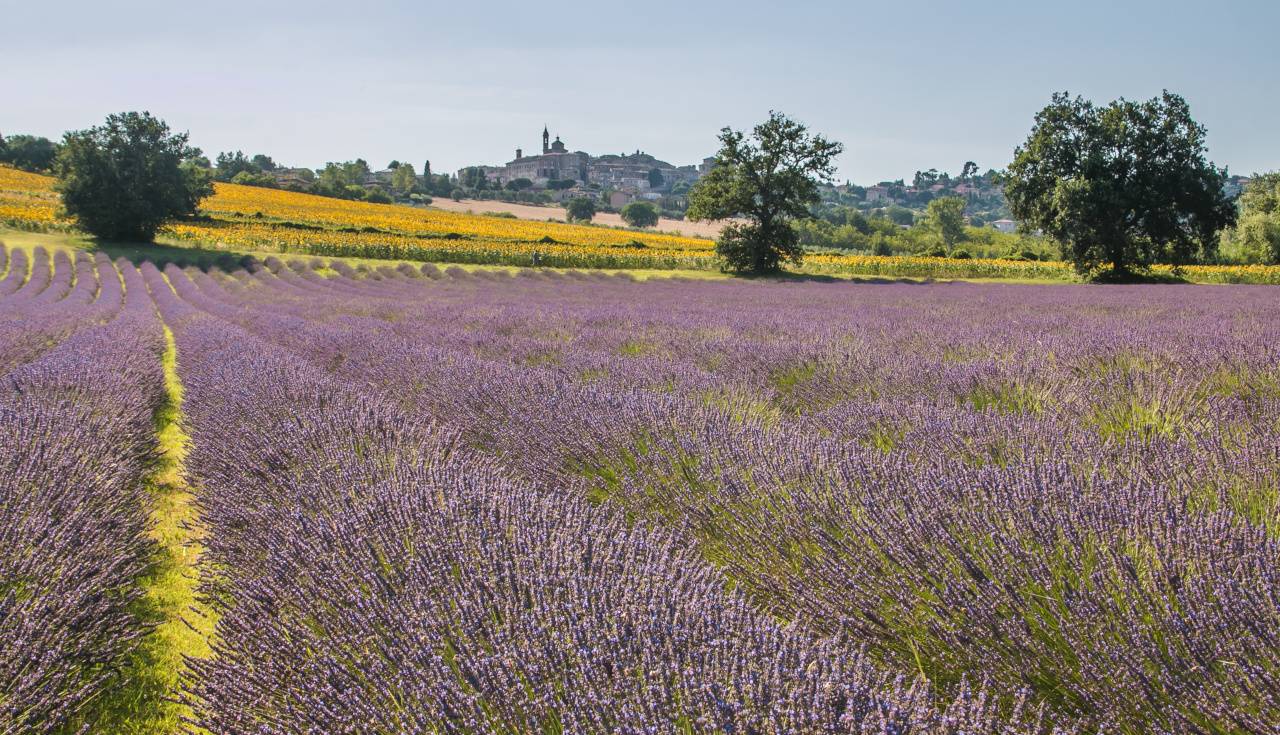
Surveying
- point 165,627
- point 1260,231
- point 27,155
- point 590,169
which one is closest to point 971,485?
point 165,627

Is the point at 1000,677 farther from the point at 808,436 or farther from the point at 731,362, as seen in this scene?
the point at 731,362

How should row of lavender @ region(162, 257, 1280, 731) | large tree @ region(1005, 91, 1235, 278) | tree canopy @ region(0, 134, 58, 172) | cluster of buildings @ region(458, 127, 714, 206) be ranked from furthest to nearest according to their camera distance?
cluster of buildings @ region(458, 127, 714, 206), tree canopy @ region(0, 134, 58, 172), large tree @ region(1005, 91, 1235, 278), row of lavender @ region(162, 257, 1280, 731)

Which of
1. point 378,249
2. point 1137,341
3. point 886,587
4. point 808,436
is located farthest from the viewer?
point 378,249

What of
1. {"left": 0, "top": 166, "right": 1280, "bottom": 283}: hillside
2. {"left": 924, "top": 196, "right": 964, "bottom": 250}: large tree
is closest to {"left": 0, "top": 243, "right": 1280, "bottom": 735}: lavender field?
{"left": 0, "top": 166, "right": 1280, "bottom": 283}: hillside

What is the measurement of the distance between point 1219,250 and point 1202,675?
4511 centimetres

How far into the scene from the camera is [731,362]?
16.4 ft

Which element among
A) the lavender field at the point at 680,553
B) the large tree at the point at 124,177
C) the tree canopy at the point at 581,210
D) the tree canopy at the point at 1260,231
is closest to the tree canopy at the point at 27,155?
the large tree at the point at 124,177

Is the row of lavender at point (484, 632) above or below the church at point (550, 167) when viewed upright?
below

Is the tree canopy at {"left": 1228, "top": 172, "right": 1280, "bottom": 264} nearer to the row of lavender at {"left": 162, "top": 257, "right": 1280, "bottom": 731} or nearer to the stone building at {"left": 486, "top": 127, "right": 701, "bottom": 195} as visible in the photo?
the row of lavender at {"left": 162, "top": 257, "right": 1280, "bottom": 731}

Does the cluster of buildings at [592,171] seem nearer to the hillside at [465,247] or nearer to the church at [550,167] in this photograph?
the church at [550,167]

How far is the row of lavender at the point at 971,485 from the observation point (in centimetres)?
133

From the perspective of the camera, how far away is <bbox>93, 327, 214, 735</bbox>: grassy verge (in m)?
1.97

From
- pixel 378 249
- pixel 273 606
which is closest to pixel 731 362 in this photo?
pixel 273 606

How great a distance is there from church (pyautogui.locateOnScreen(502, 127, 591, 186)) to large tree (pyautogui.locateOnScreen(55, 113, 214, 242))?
128m
